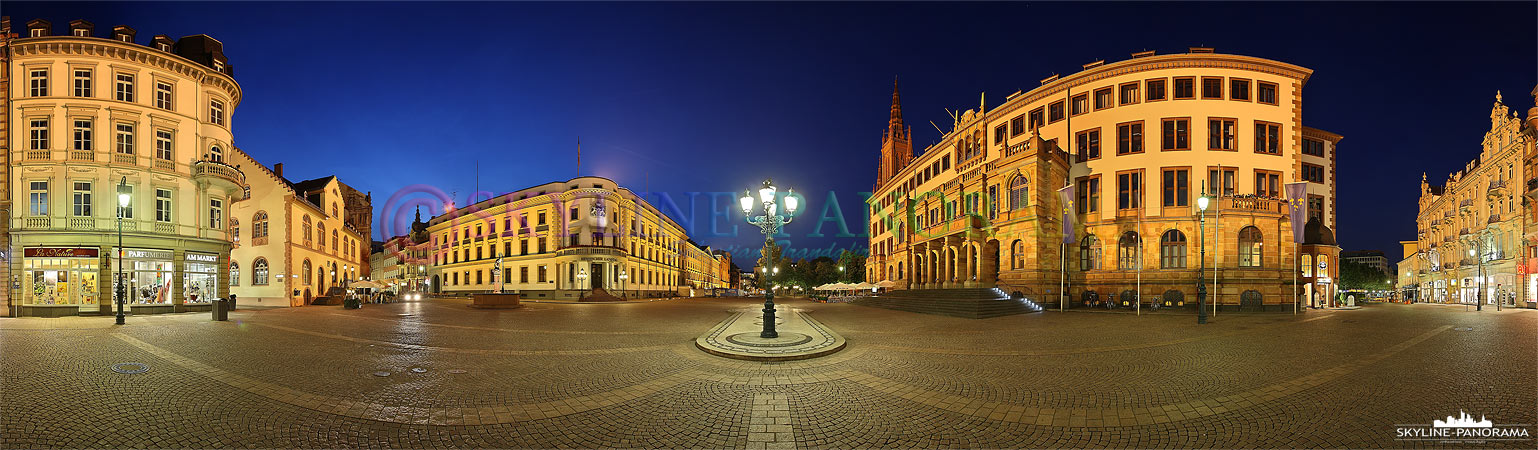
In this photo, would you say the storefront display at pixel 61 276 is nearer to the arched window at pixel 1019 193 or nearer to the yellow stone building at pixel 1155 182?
the yellow stone building at pixel 1155 182

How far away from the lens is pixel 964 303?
1027 inches

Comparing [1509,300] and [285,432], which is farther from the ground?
[285,432]

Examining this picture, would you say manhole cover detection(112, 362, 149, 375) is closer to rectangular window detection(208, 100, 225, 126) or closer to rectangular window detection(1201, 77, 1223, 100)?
rectangular window detection(208, 100, 225, 126)

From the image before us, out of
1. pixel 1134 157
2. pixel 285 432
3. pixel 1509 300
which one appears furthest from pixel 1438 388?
pixel 1509 300

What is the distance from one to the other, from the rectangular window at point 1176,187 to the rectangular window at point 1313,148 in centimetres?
1132

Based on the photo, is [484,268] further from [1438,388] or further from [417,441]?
[1438,388]

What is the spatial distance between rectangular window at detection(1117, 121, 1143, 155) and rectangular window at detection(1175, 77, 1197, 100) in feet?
7.90

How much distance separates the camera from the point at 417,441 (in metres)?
5.92

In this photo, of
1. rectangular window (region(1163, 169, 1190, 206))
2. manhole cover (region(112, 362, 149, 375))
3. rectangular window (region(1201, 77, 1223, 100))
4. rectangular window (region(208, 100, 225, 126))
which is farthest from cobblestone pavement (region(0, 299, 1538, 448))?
rectangular window (region(208, 100, 225, 126))

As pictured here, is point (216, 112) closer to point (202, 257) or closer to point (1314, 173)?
point (202, 257)

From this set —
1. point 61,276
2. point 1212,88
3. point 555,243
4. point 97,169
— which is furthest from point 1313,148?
point 61,276

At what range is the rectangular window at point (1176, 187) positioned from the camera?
3061 cm

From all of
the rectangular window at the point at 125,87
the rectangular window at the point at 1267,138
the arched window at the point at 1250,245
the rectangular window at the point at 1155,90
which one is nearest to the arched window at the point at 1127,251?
the arched window at the point at 1250,245

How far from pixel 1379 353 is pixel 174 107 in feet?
153
